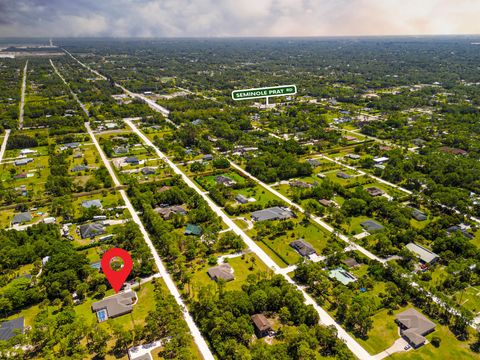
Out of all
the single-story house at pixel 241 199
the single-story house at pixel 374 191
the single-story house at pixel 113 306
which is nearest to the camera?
the single-story house at pixel 113 306

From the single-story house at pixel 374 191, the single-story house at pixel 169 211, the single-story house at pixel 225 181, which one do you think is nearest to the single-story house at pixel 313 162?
the single-story house at pixel 374 191

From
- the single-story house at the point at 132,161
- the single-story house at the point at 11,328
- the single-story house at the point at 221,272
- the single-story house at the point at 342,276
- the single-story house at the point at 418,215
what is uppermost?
the single-story house at the point at 132,161

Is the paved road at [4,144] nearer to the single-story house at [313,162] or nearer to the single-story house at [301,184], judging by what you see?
the single-story house at [301,184]

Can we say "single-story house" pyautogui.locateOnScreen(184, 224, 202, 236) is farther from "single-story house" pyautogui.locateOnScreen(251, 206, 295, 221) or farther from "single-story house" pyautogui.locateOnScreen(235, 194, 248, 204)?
"single-story house" pyautogui.locateOnScreen(235, 194, 248, 204)

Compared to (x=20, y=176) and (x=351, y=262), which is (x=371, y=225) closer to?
(x=351, y=262)

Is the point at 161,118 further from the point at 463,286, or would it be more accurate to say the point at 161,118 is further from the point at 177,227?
the point at 463,286

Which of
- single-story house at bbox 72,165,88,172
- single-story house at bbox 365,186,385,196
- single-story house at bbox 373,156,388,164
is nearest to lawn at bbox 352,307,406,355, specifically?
single-story house at bbox 365,186,385,196

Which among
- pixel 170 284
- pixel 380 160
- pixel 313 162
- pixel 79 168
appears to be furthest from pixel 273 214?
pixel 79 168
